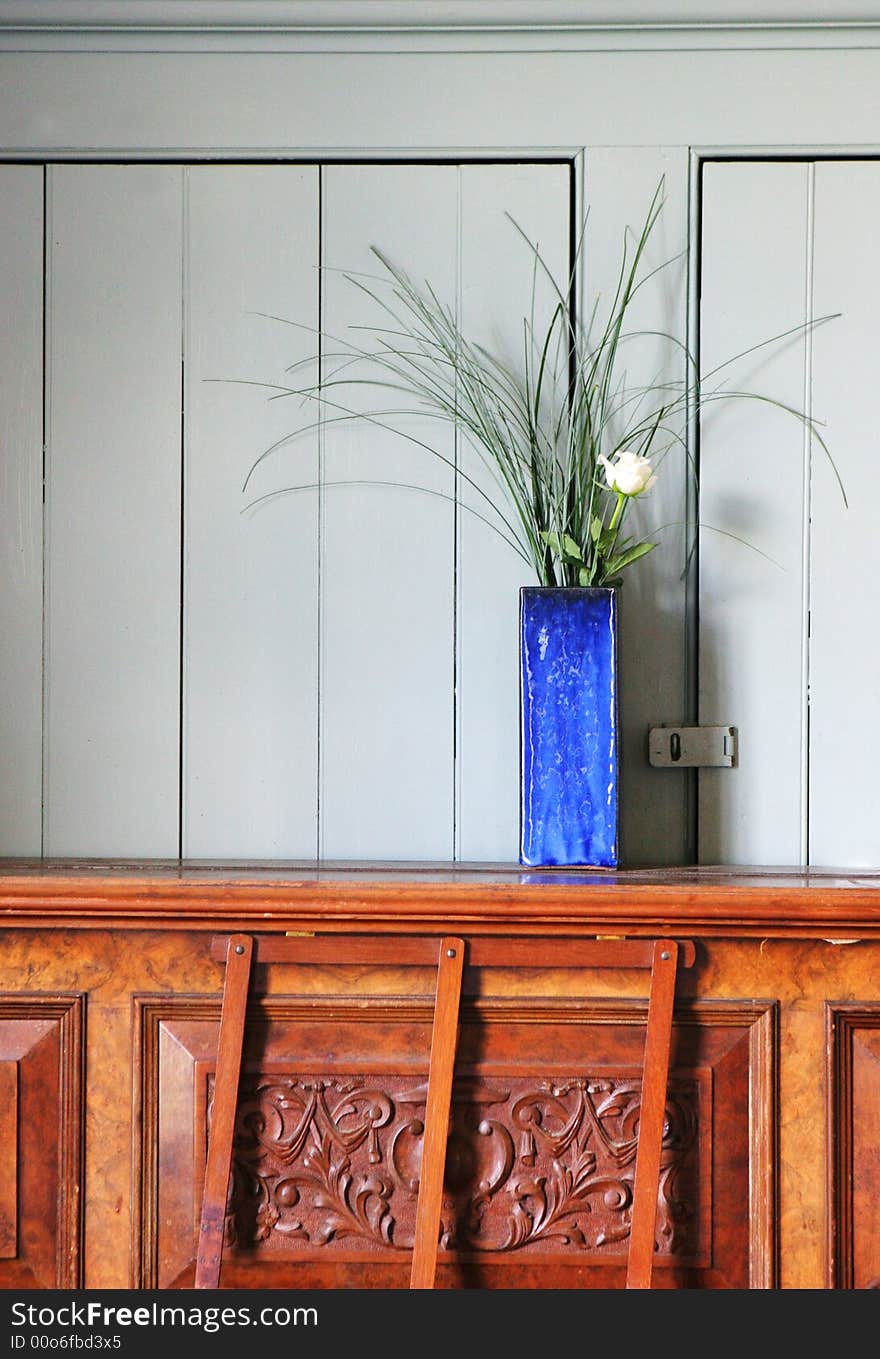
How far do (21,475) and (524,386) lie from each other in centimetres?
76

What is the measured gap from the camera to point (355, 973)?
1.32 meters

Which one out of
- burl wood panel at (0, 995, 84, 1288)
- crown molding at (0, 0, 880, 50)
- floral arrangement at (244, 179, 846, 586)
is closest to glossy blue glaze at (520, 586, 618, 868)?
floral arrangement at (244, 179, 846, 586)

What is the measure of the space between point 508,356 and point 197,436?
1.56 ft

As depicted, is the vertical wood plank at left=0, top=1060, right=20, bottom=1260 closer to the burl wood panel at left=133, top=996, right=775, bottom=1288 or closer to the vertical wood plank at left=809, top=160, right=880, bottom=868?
the burl wood panel at left=133, top=996, right=775, bottom=1288

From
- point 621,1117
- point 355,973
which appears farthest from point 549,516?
point 621,1117

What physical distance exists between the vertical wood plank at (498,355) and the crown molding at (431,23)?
7.7 inches

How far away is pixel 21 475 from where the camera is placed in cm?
158

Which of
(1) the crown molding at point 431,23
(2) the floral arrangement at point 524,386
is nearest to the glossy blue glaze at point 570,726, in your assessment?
(2) the floral arrangement at point 524,386

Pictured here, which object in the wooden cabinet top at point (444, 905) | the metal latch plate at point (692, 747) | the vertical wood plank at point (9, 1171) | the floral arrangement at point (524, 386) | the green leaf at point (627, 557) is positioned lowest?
the vertical wood plank at point (9, 1171)

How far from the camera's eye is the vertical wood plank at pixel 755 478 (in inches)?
61.1

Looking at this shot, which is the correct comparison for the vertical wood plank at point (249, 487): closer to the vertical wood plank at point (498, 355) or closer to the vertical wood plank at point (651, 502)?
the vertical wood plank at point (498, 355)

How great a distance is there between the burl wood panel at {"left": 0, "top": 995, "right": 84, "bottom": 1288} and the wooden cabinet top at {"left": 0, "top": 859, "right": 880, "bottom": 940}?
0.46 ft

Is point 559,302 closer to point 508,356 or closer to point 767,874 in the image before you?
point 508,356

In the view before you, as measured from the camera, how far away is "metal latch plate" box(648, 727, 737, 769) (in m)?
1.54
